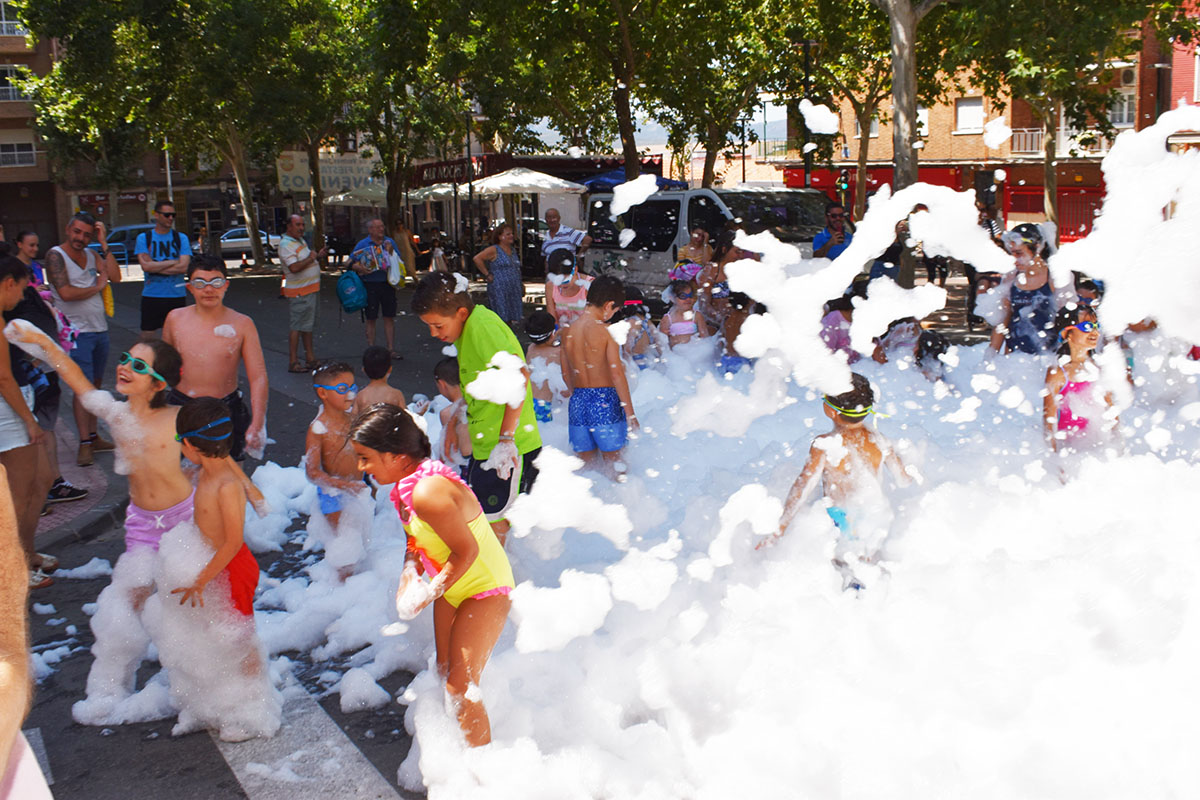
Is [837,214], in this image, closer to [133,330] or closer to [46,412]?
[46,412]

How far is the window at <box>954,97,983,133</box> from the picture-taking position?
40625mm

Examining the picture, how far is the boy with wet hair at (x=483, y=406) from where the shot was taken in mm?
4867

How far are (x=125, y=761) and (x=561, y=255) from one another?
249 inches

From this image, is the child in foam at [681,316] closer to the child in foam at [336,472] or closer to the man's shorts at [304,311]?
the man's shorts at [304,311]

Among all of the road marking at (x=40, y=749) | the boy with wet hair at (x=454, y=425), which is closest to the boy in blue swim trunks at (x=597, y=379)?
the boy with wet hair at (x=454, y=425)

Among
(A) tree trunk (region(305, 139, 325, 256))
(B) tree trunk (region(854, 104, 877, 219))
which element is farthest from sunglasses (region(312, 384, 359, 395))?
(A) tree trunk (region(305, 139, 325, 256))

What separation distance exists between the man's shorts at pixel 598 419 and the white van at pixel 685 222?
278 inches

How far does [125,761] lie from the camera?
385 centimetres

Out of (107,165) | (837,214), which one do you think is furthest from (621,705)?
(107,165)

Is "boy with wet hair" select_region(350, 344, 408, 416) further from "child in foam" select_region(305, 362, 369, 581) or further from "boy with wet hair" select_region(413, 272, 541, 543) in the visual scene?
"boy with wet hair" select_region(413, 272, 541, 543)

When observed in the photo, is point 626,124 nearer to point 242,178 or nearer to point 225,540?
point 225,540

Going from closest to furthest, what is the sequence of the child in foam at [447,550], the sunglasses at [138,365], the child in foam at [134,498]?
1. the child in foam at [447,550]
2. the child in foam at [134,498]
3. the sunglasses at [138,365]

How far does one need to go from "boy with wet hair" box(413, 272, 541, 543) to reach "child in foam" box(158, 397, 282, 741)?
1150 millimetres

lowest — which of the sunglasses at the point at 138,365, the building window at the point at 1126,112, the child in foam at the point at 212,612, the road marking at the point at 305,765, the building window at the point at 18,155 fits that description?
the road marking at the point at 305,765
